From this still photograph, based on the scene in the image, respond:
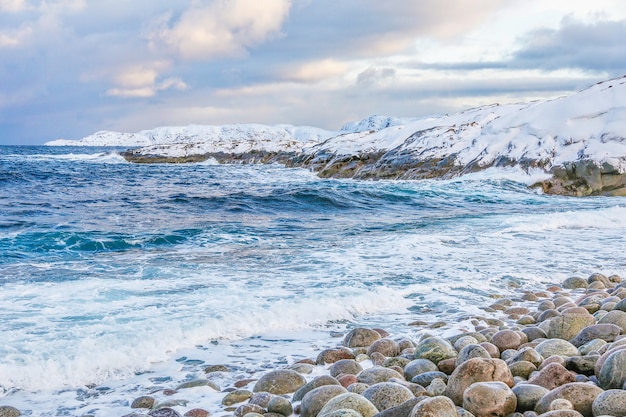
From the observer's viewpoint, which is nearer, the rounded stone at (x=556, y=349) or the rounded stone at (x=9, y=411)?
the rounded stone at (x=9, y=411)

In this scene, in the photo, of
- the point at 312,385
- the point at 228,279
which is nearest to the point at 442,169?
the point at 228,279

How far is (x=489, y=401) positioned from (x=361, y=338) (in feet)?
8.60

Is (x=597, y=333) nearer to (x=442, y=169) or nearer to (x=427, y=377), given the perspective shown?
(x=427, y=377)

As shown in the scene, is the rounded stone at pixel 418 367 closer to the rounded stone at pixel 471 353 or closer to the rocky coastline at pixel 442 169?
the rounded stone at pixel 471 353

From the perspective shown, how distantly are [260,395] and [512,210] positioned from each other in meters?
16.8

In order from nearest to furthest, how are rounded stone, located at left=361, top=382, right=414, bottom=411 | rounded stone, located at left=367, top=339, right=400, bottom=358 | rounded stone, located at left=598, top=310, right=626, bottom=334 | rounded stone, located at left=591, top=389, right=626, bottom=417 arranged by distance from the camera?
rounded stone, located at left=591, top=389, right=626, bottom=417 < rounded stone, located at left=361, top=382, right=414, bottom=411 < rounded stone, located at left=598, top=310, right=626, bottom=334 < rounded stone, located at left=367, top=339, right=400, bottom=358

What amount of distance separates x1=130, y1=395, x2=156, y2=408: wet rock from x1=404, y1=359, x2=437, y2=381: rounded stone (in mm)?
2115

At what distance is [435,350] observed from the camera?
17.1 ft

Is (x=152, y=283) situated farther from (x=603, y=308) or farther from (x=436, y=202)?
(x=436, y=202)

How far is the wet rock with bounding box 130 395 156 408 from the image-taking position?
4.69 metres

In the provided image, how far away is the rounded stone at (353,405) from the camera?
11.9 ft

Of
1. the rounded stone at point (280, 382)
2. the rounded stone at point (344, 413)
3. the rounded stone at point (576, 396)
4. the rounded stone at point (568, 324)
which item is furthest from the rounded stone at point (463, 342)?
the rounded stone at point (344, 413)

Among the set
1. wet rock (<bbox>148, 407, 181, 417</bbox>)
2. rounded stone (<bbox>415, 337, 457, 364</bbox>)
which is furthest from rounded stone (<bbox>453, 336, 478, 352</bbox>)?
wet rock (<bbox>148, 407, 181, 417</bbox>)

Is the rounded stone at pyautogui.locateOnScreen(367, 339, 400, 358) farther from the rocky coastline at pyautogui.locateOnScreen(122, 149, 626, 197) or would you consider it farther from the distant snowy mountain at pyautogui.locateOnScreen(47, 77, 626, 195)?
the distant snowy mountain at pyautogui.locateOnScreen(47, 77, 626, 195)
